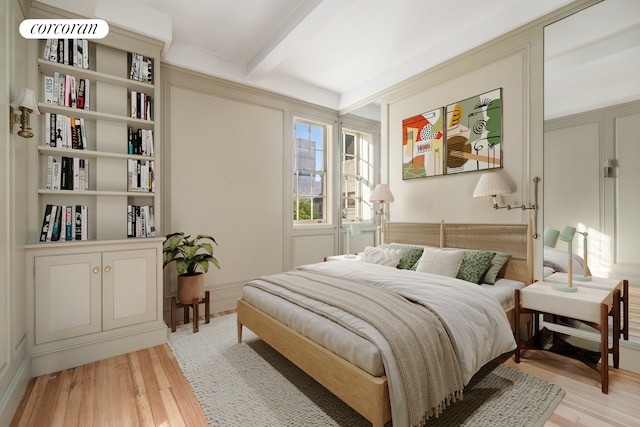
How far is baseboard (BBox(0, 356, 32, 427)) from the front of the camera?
5.31 feet

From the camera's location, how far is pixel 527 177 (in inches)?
105

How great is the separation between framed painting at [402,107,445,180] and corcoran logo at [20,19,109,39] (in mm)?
3234

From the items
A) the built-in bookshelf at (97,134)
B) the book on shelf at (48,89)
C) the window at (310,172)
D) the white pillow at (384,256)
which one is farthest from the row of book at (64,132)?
the white pillow at (384,256)

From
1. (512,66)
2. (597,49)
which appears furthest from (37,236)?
(597,49)

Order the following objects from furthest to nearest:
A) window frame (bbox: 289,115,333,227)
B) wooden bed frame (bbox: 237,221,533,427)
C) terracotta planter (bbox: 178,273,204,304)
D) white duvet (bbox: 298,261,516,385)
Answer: window frame (bbox: 289,115,333,227) → terracotta planter (bbox: 178,273,204,304) → white duvet (bbox: 298,261,516,385) → wooden bed frame (bbox: 237,221,533,427)

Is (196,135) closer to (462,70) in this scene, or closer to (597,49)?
(462,70)

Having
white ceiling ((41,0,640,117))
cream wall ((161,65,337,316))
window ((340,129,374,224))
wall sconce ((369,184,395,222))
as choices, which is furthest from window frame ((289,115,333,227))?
wall sconce ((369,184,395,222))

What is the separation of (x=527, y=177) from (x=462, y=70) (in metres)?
1.36

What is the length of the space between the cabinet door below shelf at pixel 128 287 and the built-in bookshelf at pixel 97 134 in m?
0.23

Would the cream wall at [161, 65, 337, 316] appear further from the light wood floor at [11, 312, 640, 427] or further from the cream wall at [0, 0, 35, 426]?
the cream wall at [0, 0, 35, 426]

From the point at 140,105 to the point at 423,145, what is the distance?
10.1 feet

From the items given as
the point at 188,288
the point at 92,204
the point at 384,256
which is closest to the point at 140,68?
the point at 92,204

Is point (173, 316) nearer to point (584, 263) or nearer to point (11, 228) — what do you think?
point (11, 228)

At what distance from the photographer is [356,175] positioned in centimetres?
503
